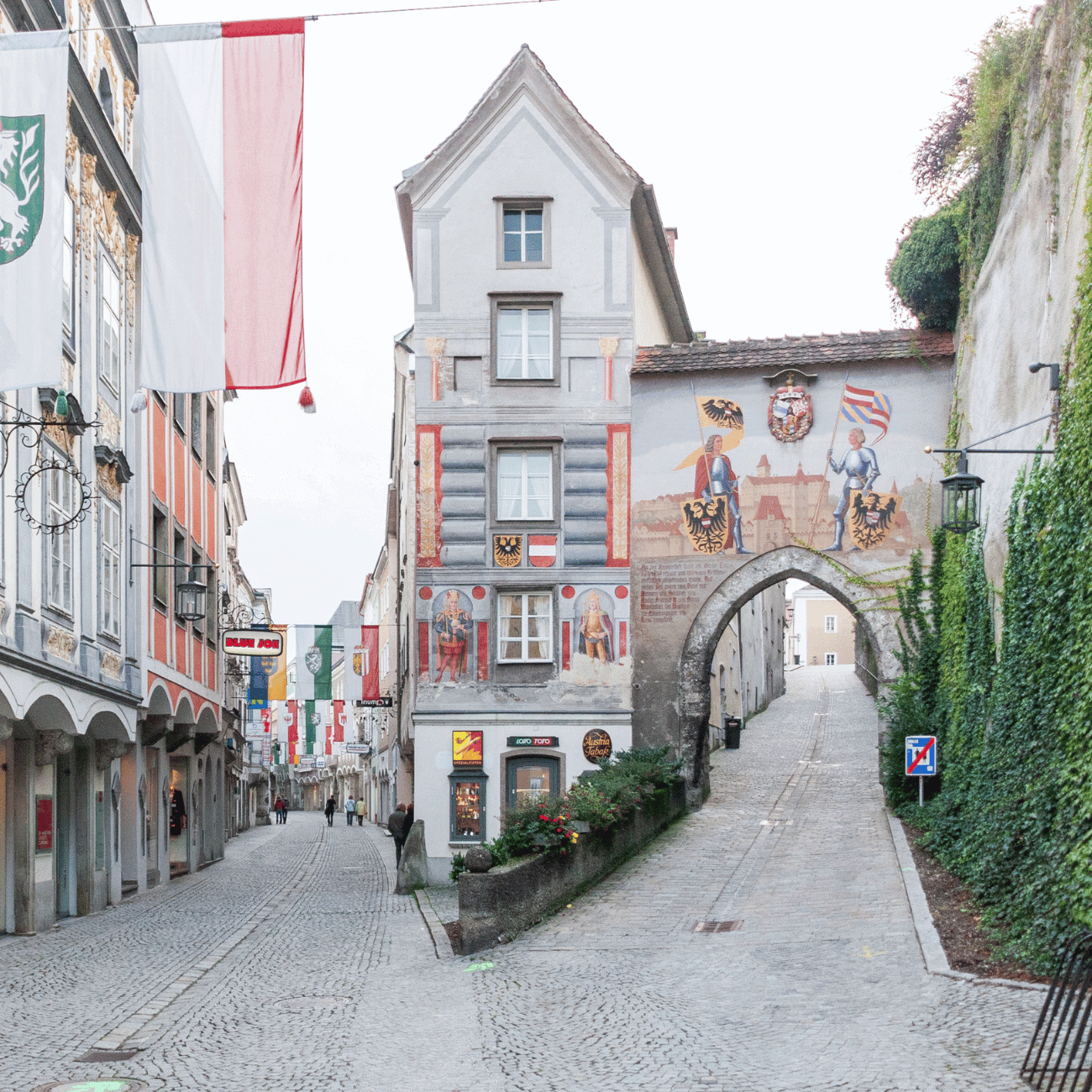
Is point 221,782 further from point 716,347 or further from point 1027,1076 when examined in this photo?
point 1027,1076

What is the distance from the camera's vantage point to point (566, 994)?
12234 millimetres

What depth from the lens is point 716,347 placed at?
26297mm

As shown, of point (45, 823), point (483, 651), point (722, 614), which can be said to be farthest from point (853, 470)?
point (45, 823)

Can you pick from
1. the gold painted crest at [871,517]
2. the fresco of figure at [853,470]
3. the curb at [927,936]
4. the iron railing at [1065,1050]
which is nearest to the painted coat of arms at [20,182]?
the iron railing at [1065,1050]

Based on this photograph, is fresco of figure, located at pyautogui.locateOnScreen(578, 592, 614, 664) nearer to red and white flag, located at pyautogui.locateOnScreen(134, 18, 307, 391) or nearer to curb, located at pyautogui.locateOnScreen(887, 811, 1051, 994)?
curb, located at pyautogui.locateOnScreen(887, 811, 1051, 994)

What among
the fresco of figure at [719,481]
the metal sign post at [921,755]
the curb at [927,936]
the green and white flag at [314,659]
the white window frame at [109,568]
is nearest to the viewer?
the curb at [927,936]

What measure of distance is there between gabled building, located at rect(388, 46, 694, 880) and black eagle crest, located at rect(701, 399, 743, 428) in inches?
61.6

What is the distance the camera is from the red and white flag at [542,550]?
25359mm

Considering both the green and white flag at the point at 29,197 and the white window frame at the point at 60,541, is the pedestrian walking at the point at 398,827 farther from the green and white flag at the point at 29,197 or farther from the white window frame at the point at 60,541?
the green and white flag at the point at 29,197

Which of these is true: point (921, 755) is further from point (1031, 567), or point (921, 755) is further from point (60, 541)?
point (60, 541)

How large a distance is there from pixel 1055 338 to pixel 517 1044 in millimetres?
9251

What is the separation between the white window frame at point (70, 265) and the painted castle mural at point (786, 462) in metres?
10.7

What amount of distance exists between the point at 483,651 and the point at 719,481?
211 inches

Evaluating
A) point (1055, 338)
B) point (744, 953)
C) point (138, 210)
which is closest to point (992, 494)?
point (1055, 338)
